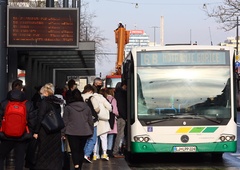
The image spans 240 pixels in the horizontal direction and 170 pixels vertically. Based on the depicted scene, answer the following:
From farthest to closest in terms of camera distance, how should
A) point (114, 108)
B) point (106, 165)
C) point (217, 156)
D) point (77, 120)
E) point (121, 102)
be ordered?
point (217, 156), point (121, 102), point (114, 108), point (106, 165), point (77, 120)

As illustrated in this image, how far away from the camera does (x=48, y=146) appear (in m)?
10.3

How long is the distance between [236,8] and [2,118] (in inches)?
824

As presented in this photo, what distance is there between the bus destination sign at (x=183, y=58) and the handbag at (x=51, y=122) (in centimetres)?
426

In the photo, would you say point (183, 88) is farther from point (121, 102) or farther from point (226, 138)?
point (121, 102)

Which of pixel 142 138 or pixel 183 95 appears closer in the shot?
pixel 142 138

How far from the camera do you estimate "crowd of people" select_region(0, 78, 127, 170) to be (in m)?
9.89

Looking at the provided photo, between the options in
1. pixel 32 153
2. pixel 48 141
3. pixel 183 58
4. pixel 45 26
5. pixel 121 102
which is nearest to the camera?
pixel 48 141

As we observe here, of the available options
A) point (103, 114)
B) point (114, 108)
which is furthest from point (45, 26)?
point (114, 108)

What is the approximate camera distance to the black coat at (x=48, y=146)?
33.2 feet

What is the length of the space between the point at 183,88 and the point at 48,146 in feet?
15.1

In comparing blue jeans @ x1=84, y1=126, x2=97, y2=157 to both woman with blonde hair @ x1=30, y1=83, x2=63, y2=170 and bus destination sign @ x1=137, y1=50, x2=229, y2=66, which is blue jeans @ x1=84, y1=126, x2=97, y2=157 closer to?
bus destination sign @ x1=137, y1=50, x2=229, y2=66

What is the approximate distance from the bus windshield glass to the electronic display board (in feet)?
5.70

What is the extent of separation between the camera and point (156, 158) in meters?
16.1

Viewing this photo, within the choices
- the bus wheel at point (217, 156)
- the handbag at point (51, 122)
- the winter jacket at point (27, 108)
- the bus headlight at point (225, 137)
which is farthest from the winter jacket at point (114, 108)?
the winter jacket at point (27, 108)
